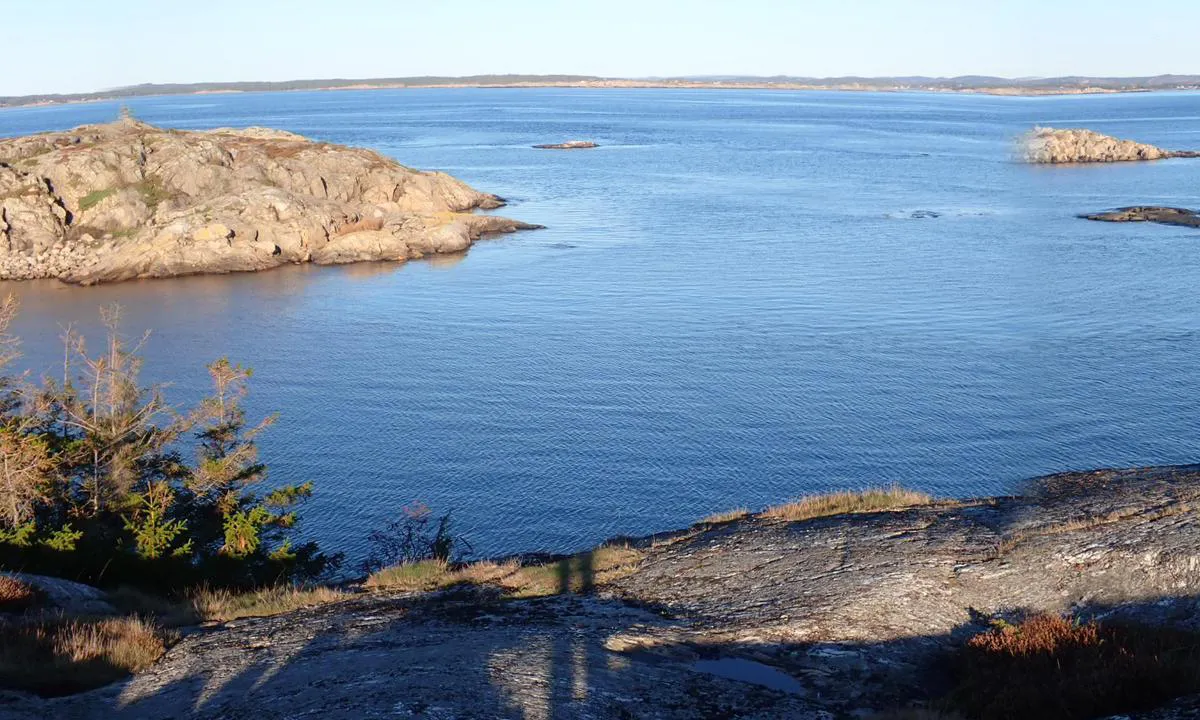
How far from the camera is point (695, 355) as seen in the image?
44438 mm

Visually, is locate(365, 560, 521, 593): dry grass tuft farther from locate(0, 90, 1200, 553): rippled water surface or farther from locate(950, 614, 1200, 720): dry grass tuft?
locate(0, 90, 1200, 553): rippled water surface

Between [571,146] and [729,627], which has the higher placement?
[571,146]

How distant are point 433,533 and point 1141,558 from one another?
55.8 feet

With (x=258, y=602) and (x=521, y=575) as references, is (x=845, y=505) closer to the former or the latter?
(x=521, y=575)

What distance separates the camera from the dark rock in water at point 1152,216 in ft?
250

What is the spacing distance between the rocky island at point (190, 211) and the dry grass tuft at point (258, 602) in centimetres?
5684

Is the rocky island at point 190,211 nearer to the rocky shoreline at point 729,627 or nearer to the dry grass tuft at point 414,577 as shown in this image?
the dry grass tuft at point 414,577

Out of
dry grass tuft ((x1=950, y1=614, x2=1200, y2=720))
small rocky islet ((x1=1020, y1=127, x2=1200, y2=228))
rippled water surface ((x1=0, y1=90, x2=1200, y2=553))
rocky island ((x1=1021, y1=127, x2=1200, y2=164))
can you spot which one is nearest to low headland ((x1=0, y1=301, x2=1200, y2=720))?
dry grass tuft ((x1=950, y1=614, x2=1200, y2=720))

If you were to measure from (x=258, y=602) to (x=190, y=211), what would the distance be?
206 ft

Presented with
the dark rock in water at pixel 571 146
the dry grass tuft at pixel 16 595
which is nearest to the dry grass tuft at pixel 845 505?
the dry grass tuft at pixel 16 595

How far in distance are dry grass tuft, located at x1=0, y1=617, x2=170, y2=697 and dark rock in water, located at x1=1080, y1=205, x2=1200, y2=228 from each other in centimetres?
7819

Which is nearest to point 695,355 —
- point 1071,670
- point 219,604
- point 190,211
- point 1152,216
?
point 219,604

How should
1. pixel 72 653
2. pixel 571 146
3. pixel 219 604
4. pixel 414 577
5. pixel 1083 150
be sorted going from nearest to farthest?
pixel 72 653 → pixel 219 604 → pixel 414 577 → pixel 1083 150 → pixel 571 146

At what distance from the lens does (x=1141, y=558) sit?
592 inches
